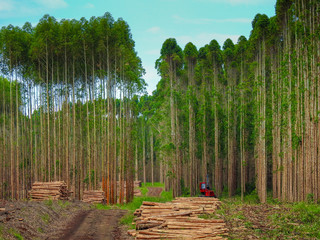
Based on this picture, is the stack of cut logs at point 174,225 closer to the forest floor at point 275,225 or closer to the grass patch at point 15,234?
the forest floor at point 275,225

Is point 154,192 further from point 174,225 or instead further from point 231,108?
point 174,225

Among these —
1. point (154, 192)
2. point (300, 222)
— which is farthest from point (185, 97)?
point (300, 222)

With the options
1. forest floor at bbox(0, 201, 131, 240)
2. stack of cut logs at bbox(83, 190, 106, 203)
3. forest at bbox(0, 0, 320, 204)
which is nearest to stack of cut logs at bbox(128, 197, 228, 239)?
forest floor at bbox(0, 201, 131, 240)

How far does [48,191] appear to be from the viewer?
77.0 feet

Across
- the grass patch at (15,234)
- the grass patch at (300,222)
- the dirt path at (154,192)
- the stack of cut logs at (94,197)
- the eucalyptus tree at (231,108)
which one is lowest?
the dirt path at (154,192)

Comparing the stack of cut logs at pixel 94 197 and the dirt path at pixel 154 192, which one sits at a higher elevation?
the stack of cut logs at pixel 94 197

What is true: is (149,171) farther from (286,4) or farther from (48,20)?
(286,4)

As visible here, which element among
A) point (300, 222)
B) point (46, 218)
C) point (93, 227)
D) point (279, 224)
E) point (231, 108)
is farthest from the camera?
point (231, 108)

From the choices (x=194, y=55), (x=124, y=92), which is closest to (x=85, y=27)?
(x=124, y=92)

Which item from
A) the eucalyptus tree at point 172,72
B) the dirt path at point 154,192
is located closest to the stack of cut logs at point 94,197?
the eucalyptus tree at point 172,72

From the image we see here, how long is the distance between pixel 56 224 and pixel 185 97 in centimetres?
2216

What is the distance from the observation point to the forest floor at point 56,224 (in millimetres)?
12327

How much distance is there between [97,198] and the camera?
24.8 meters

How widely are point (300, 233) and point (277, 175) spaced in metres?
14.7
